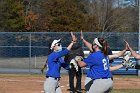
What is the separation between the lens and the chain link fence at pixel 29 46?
1089 inches

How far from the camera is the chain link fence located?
90.8 feet

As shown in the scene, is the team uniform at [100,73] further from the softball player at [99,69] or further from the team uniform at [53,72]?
the team uniform at [53,72]

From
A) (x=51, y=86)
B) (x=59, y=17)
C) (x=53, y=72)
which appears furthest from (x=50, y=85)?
(x=59, y=17)

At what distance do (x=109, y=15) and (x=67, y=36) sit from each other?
33815 mm

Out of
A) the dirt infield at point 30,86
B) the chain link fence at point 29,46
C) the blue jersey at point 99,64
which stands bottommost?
the dirt infield at point 30,86

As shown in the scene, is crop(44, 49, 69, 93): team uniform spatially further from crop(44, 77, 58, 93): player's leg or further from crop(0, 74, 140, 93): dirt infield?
crop(0, 74, 140, 93): dirt infield

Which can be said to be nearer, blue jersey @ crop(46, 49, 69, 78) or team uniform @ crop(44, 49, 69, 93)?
team uniform @ crop(44, 49, 69, 93)

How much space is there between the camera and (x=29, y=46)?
27953mm

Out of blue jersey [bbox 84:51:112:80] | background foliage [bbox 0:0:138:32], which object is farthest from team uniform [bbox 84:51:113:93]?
background foliage [bbox 0:0:138:32]

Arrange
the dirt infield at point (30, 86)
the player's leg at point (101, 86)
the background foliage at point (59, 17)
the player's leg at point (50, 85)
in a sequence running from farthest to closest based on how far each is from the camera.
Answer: the background foliage at point (59, 17)
the dirt infield at point (30, 86)
the player's leg at point (50, 85)
the player's leg at point (101, 86)

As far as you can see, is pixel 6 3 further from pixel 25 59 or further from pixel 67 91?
pixel 67 91

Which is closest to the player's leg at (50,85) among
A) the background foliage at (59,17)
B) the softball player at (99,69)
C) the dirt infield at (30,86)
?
the softball player at (99,69)

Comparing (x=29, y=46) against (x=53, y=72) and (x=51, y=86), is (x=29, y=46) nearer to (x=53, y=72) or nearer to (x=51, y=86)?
(x=53, y=72)

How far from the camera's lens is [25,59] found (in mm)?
29750
